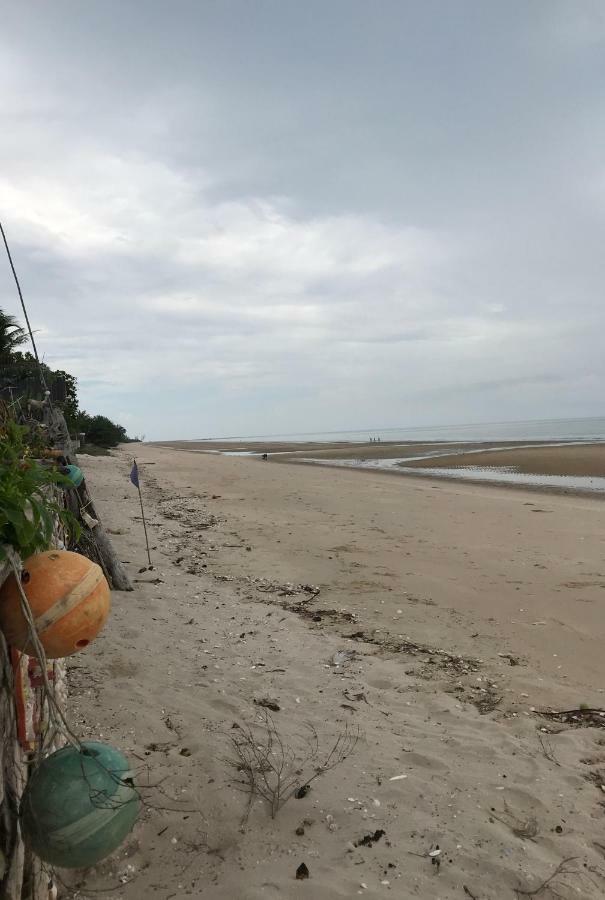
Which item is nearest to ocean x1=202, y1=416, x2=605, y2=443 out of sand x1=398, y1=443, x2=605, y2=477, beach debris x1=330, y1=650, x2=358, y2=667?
sand x1=398, y1=443, x2=605, y2=477

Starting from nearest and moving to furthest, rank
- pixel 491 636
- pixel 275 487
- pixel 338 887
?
pixel 338 887
pixel 491 636
pixel 275 487

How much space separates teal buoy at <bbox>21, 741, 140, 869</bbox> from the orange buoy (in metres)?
0.39

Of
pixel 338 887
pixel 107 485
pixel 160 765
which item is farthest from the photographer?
pixel 107 485

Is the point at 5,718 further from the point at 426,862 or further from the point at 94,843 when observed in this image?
the point at 426,862

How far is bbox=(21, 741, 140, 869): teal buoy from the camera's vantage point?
1836mm

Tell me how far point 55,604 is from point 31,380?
9200mm

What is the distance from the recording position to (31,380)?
33.0 feet

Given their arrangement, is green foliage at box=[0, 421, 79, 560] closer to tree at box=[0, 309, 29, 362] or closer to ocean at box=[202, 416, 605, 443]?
tree at box=[0, 309, 29, 362]

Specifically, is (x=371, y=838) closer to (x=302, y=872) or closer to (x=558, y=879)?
(x=302, y=872)

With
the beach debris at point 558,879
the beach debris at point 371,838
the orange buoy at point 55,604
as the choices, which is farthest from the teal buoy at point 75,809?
the beach debris at point 558,879

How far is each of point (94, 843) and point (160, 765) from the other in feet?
5.21

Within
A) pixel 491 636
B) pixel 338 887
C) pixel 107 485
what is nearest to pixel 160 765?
pixel 338 887

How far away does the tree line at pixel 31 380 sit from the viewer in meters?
8.47

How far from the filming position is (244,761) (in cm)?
341
